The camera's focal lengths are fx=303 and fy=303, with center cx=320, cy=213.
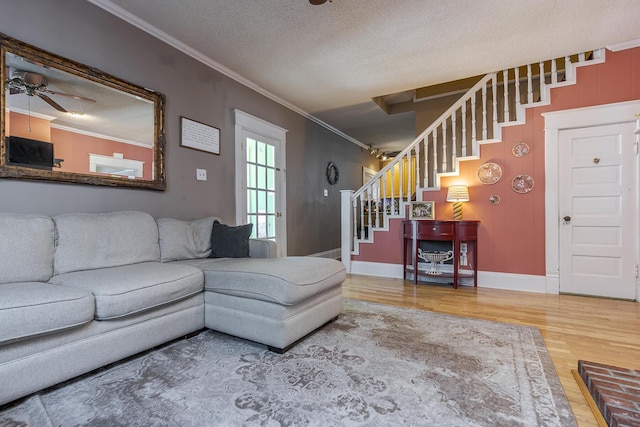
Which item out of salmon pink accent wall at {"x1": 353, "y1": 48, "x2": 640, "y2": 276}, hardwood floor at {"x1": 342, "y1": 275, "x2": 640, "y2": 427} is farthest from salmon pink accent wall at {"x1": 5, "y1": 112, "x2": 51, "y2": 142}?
salmon pink accent wall at {"x1": 353, "y1": 48, "x2": 640, "y2": 276}

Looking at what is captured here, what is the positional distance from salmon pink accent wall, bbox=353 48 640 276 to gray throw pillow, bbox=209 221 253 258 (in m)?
2.57

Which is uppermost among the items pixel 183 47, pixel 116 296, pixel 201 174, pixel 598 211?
pixel 183 47

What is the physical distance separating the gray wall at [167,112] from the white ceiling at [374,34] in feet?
0.66

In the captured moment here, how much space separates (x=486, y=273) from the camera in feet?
12.2

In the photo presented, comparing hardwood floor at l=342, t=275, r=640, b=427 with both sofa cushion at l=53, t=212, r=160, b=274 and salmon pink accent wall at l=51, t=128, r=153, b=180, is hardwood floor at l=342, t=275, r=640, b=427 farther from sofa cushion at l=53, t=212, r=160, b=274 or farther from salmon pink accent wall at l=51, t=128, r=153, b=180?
salmon pink accent wall at l=51, t=128, r=153, b=180

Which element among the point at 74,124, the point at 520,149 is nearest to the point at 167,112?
the point at 74,124

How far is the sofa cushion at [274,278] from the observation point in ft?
6.07

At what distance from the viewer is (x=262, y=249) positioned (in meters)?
2.74

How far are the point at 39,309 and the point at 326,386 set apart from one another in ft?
4.47

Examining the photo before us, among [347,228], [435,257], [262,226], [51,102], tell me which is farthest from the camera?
[347,228]

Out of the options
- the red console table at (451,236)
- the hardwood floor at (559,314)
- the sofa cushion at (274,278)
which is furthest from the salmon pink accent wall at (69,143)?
the red console table at (451,236)

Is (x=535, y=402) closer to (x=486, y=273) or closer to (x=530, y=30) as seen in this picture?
(x=486, y=273)

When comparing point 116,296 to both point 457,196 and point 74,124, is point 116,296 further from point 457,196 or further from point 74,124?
point 457,196

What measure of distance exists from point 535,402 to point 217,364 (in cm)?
162
